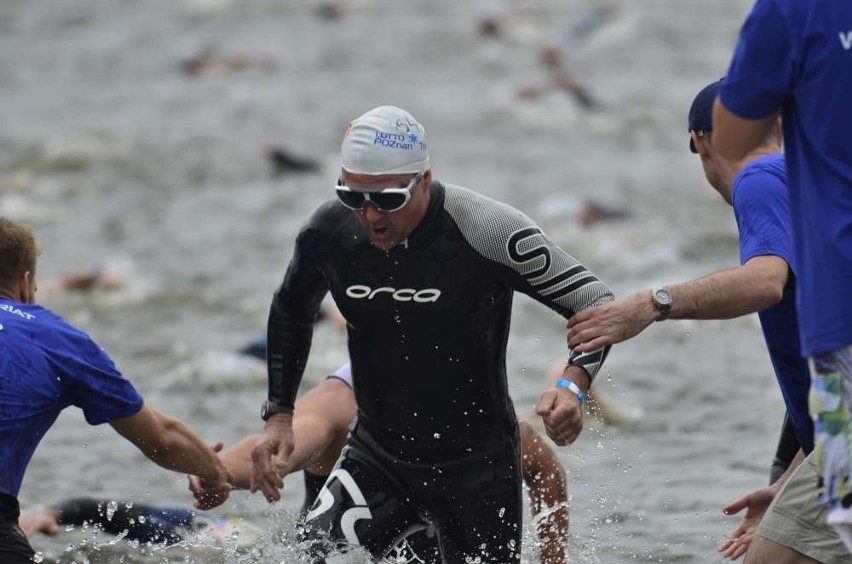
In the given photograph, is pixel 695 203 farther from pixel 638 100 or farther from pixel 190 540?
pixel 190 540

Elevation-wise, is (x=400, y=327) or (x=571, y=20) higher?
(x=571, y=20)

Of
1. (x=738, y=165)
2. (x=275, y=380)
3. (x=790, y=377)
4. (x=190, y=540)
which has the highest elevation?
(x=738, y=165)

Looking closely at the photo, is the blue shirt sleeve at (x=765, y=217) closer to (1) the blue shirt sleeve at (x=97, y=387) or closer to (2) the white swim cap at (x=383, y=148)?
(2) the white swim cap at (x=383, y=148)

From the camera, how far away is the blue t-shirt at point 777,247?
15.4ft

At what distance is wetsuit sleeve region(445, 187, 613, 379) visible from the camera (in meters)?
5.38

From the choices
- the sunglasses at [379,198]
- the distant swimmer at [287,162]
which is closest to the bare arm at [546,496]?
the sunglasses at [379,198]

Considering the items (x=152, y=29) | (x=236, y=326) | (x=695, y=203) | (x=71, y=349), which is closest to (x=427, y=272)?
(x=71, y=349)

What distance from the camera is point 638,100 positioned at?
2255cm

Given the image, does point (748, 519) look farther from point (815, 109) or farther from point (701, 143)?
point (815, 109)

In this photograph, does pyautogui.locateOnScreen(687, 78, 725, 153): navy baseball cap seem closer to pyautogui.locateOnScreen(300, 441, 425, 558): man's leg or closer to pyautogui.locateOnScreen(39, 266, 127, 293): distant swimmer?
pyautogui.locateOnScreen(300, 441, 425, 558): man's leg

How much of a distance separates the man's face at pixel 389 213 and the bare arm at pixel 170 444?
0.98 metres

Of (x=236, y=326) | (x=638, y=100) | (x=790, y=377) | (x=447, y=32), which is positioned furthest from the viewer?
(x=447, y=32)

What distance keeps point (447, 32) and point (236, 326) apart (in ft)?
46.8

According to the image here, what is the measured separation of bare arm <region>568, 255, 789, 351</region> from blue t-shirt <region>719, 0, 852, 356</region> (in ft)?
2.49
